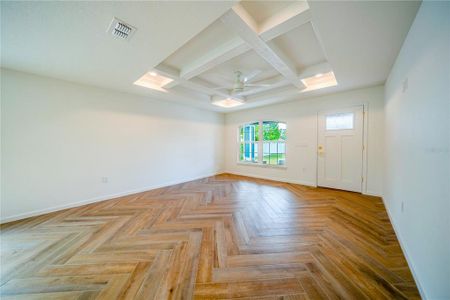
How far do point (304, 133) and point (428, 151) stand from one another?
11.1 feet

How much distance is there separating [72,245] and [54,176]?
1774 millimetres

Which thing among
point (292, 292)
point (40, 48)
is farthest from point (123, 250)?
point (40, 48)

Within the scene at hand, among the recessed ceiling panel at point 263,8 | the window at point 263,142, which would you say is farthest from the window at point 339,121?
the recessed ceiling panel at point 263,8

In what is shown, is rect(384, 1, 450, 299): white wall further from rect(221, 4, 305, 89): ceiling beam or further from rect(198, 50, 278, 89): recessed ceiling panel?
rect(198, 50, 278, 89): recessed ceiling panel

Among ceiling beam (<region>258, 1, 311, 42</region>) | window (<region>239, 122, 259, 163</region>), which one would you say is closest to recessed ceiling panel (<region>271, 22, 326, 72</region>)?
ceiling beam (<region>258, 1, 311, 42</region>)

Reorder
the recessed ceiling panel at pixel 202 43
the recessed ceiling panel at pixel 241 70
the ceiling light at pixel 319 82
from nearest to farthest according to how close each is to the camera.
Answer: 1. the recessed ceiling panel at pixel 202 43
2. the recessed ceiling panel at pixel 241 70
3. the ceiling light at pixel 319 82

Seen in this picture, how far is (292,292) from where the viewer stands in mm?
1250

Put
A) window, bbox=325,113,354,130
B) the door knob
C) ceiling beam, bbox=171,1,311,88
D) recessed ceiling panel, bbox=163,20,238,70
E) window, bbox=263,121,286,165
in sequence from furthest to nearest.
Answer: window, bbox=263,121,286,165 → the door knob → window, bbox=325,113,354,130 → recessed ceiling panel, bbox=163,20,238,70 → ceiling beam, bbox=171,1,311,88

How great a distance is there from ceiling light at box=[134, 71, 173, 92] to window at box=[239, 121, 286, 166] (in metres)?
3.30

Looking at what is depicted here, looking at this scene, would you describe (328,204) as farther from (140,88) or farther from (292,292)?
(140,88)

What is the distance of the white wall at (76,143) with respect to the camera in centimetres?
249

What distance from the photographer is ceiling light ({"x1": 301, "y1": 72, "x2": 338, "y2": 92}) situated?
3420 millimetres

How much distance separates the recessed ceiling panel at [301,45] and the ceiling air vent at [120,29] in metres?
1.83

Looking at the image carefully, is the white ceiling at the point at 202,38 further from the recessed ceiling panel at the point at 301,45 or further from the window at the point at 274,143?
the window at the point at 274,143
